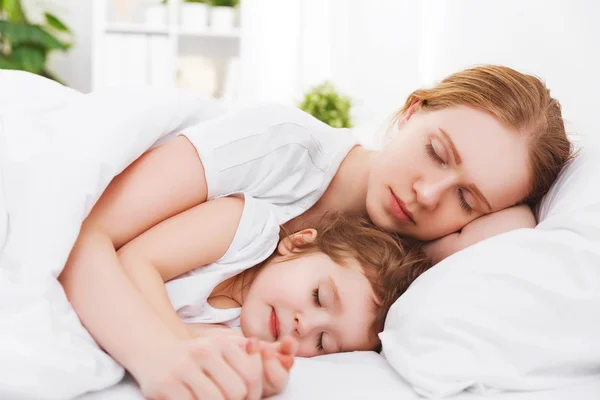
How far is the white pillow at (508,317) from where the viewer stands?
79 centimetres

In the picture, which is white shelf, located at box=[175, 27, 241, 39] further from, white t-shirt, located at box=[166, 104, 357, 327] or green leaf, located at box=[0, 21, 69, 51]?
white t-shirt, located at box=[166, 104, 357, 327]

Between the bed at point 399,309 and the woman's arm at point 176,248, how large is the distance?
10 cm

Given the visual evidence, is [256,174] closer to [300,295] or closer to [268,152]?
[268,152]

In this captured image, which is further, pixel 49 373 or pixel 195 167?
pixel 195 167

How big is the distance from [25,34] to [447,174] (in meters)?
3.13

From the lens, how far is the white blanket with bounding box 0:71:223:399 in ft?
2.25

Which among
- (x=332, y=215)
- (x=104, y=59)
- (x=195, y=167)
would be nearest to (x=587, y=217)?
(x=332, y=215)

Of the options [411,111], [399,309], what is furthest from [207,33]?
[399,309]

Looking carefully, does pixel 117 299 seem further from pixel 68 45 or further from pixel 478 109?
pixel 68 45

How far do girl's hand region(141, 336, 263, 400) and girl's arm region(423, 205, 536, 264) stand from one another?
0.57 meters

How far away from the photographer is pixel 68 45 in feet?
12.1

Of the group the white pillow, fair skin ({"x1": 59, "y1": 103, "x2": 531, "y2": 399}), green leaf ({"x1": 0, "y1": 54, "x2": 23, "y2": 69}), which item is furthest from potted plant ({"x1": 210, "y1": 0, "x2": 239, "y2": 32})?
→ the white pillow

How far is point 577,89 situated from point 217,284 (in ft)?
3.13

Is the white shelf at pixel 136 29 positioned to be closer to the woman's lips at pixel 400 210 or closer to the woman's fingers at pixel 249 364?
the woman's lips at pixel 400 210
